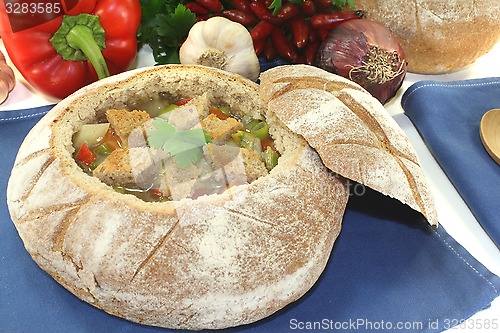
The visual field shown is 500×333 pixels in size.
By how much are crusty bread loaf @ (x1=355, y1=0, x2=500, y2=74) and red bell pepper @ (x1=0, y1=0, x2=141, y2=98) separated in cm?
118

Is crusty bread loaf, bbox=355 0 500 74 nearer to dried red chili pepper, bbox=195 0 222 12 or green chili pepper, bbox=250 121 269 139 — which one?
dried red chili pepper, bbox=195 0 222 12

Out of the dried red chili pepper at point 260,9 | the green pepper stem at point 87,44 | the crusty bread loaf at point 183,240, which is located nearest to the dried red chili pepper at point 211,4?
the dried red chili pepper at point 260,9

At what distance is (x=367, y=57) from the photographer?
2387mm

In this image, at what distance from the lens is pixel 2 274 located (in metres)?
1.73

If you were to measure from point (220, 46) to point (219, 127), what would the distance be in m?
0.69

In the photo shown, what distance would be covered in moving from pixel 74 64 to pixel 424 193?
165cm

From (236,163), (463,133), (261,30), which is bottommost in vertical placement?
(463,133)

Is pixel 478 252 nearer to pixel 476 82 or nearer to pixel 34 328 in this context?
pixel 476 82

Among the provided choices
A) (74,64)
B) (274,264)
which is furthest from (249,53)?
(274,264)

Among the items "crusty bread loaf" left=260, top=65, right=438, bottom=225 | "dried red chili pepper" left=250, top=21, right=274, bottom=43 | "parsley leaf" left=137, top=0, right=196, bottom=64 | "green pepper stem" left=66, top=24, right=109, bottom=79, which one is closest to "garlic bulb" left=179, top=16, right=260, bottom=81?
"parsley leaf" left=137, top=0, right=196, bottom=64

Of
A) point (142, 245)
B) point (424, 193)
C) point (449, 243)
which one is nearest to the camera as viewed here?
point (142, 245)

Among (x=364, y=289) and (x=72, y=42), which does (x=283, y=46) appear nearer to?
(x=72, y=42)

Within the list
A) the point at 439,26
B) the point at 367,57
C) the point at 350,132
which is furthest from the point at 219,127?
the point at 439,26

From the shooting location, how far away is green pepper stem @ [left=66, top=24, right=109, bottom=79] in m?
2.40
